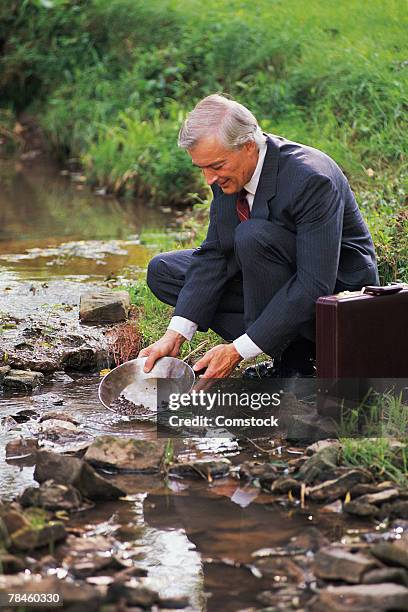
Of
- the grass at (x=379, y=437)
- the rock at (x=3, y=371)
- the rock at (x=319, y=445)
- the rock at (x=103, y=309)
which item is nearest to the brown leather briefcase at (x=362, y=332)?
the grass at (x=379, y=437)

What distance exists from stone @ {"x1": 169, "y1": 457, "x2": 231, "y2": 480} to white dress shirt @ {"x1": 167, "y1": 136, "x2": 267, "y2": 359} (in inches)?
20.5

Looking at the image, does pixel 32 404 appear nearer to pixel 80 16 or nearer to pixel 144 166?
pixel 144 166

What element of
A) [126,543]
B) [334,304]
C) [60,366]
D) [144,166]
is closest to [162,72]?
[144,166]

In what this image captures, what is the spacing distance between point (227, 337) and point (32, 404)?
878 mm

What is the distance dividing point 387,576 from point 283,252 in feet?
5.83

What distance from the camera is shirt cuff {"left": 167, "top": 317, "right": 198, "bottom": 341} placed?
4648 millimetres

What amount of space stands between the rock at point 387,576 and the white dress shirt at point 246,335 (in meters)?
1.47

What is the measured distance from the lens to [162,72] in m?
12.1

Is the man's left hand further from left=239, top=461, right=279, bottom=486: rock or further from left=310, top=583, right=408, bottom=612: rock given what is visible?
left=310, top=583, right=408, bottom=612: rock

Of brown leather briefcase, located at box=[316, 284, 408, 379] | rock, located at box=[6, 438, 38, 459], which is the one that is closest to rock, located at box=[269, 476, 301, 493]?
brown leather briefcase, located at box=[316, 284, 408, 379]

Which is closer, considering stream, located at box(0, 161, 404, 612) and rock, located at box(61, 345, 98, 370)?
stream, located at box(0, 161, 404, 612)

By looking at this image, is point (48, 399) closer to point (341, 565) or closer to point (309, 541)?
point (309, 541)

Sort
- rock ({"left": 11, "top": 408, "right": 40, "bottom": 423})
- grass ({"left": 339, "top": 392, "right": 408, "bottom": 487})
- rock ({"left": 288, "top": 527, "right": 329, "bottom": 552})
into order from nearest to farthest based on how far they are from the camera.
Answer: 1. rock ({"left": 288, "top": 527, "right": 329, "bottom": 552})
2. grass ({"left": 339, "top": 392, "right": 408, "bottom": 487})
3. rock ({"left": 11, "top": 408, "right": 40, "bottom": 423})

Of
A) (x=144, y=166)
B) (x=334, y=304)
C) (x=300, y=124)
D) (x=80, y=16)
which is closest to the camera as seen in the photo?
(x=334, y=304)
